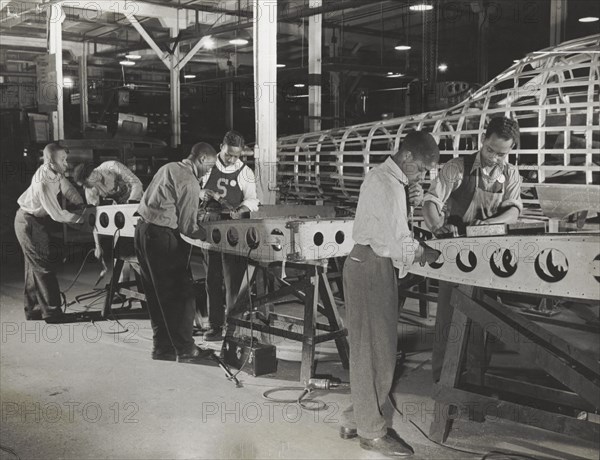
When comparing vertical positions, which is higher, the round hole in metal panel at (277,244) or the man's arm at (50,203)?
the man's arm at (50,203)

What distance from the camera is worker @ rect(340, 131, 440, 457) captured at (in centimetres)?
388

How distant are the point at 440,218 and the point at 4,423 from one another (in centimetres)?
343

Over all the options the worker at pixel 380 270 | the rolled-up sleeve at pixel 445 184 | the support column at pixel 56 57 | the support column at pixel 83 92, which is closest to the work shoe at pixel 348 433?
the worker at pixel 380 270

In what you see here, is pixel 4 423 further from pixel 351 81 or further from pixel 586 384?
pixel 351 81

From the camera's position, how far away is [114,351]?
6.54m

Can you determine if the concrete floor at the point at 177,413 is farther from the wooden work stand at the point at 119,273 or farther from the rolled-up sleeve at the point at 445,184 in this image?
the rolled-up sleeve at the point at 445,184

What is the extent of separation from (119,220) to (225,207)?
1.29m

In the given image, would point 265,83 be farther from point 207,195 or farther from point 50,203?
point 50,203

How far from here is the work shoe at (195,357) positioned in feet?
20.0

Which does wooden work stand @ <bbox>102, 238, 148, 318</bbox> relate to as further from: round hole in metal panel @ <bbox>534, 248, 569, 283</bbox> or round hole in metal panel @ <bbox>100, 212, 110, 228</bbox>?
round hole in metal panel @ <bbox>534, 248, 569, 283</bbox>

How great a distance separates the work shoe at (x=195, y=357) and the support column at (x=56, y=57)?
282 inches

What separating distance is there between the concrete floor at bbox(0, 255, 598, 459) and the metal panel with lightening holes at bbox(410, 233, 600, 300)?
Answer: 3.57 feet

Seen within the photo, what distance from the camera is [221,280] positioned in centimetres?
692

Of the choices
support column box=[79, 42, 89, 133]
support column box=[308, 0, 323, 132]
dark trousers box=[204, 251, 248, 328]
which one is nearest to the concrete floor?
dark trousers box=[204, 251, 248, 328]
